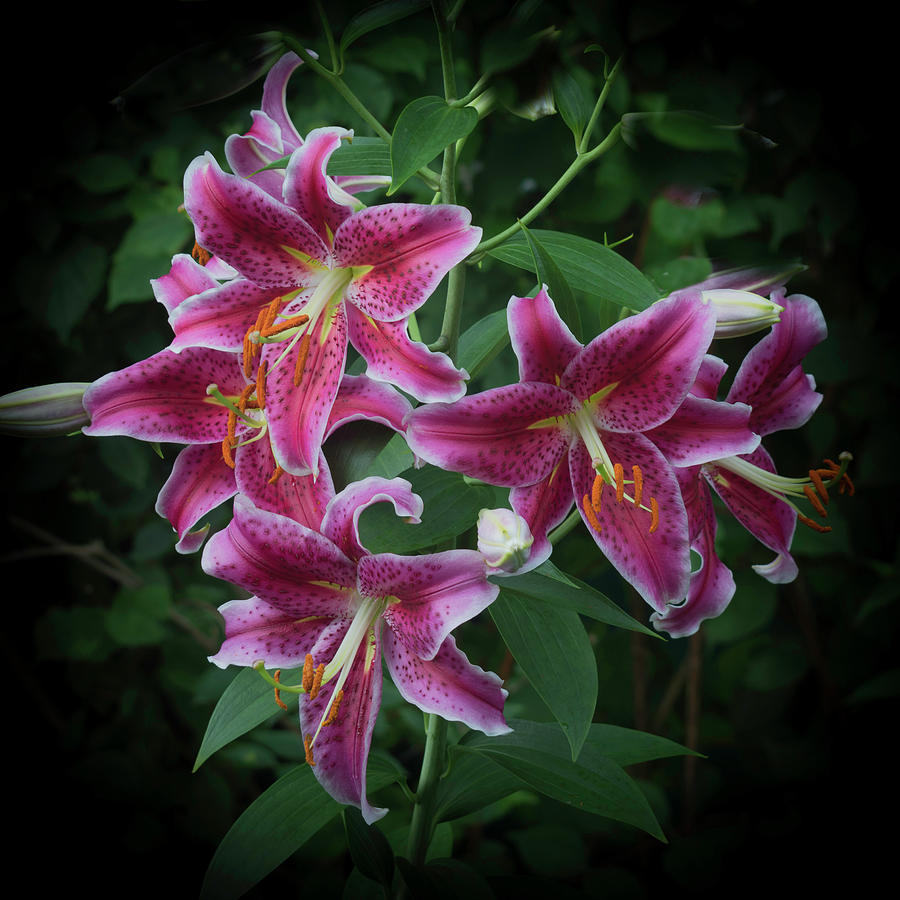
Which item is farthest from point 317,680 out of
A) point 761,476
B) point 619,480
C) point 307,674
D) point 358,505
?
point 761,476

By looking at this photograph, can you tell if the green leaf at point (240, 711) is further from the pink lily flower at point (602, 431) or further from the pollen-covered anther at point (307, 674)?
the pink lily flower at point (602, 431)

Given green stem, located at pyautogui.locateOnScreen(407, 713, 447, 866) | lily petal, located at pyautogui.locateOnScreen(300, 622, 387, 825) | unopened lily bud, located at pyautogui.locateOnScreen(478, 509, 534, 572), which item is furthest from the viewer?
green stem, located at pyautogui.locateOnScreen(407, 713, 447, 866)

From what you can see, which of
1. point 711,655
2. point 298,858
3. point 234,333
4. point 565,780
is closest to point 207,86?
point 234,333

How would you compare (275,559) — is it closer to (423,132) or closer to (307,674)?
(307,674)

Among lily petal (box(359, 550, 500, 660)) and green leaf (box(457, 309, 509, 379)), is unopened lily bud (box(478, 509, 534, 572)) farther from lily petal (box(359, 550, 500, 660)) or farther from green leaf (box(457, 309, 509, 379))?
green leaf (box(457, 309, 509, 379))

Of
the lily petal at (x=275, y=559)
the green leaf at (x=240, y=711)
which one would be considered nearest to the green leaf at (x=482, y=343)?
the lily petal at (x=275, y=559)

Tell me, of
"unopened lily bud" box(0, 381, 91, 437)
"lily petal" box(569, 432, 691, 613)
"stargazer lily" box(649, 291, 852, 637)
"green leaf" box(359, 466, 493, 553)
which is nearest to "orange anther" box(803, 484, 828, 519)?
"stargazer lily" box(649, 291, 852, 637)
